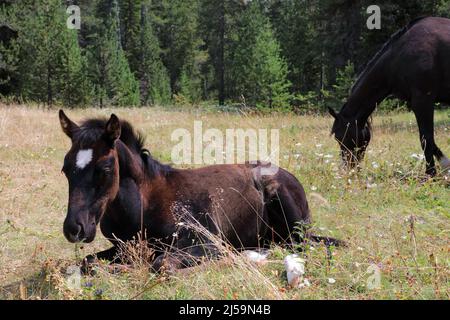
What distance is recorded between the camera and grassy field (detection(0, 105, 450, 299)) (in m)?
Result: 3.67

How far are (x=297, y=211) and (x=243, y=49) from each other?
39.2 meters

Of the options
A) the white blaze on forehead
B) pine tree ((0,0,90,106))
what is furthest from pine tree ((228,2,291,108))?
the white blaze on forehead

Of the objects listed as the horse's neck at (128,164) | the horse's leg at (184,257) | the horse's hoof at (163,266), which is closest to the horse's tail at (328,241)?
the horse's leg at (184,257)

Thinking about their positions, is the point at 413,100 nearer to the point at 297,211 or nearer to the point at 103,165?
the point at 297,211

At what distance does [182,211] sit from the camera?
174 inches

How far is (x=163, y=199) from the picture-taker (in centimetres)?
447

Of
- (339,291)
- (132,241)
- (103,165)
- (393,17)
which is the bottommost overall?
(339,291)

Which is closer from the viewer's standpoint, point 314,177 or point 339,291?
point 339,291

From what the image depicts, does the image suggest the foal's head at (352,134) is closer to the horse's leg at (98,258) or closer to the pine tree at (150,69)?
the horse's leg at (98,258)

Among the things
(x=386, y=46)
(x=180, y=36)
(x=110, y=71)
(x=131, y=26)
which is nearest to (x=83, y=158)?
(x=386, y=46)

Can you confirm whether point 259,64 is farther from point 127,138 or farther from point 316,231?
point 127,138

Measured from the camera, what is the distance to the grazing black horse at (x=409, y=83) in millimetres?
7848

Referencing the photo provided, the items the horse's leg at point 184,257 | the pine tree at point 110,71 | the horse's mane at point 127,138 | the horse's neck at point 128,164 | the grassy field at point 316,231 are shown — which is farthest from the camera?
the pine tree at point 110,71
